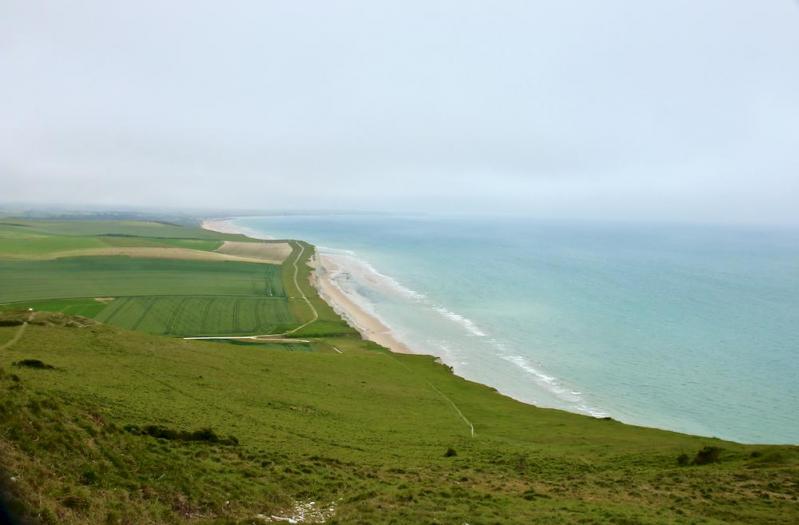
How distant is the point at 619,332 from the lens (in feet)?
236

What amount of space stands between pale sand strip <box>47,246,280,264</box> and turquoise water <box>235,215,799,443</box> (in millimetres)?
33412

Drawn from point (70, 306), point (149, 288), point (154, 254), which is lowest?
point (70, 306)

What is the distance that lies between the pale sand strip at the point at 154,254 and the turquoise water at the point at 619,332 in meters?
33.4

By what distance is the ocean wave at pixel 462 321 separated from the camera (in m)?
71.2

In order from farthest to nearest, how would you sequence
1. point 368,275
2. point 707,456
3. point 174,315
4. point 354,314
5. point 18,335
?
point 368,275 → point 354,314 → point 174,315 → point 18,335 → point 707,456

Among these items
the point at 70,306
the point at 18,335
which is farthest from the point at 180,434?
the point at 70,306

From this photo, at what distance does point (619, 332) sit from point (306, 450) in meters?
61.2

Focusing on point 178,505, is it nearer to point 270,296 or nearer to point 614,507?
point 614,507

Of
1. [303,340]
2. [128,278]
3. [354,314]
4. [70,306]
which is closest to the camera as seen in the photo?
[303,340]

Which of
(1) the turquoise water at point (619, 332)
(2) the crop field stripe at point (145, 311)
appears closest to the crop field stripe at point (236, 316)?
(2) the crop field stripe at point (145, 311)

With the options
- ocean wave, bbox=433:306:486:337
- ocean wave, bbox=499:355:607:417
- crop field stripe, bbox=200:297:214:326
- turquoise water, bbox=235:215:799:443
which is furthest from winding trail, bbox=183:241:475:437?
ocean wave, bbox=433:306:486:337

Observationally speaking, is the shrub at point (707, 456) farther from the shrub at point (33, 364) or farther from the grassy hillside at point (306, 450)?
the shrub at point (33, 364)

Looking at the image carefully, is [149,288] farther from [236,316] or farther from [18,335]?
[18,335]

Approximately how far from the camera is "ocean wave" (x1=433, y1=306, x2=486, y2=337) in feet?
233
